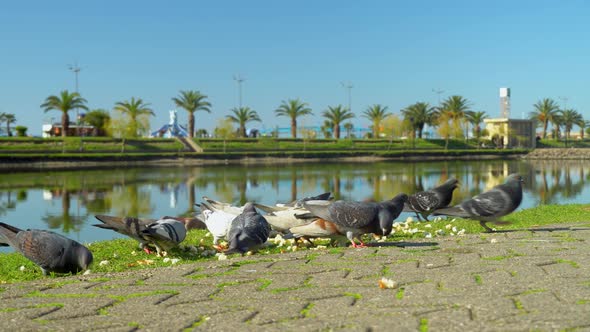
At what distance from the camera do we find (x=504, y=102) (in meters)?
137

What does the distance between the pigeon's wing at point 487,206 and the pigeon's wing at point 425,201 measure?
277 cm

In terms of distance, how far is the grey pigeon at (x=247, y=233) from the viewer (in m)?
8.58

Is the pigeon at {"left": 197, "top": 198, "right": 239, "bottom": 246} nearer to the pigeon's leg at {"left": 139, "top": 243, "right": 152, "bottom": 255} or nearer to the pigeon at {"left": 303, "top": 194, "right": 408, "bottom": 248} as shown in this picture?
the pigeon's leg at {"left": 139, "top": 243, "right": 152, "bottom": 255}

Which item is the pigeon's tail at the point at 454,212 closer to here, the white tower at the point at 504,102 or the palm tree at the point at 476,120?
the palm tree at the point at 476,120

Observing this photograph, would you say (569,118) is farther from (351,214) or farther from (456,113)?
(351,214)

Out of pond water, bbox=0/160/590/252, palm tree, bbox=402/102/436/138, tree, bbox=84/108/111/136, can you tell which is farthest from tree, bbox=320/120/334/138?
pond water, bbox=0/160/590/252

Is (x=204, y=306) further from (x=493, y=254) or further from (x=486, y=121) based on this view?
(x=486, y=121)

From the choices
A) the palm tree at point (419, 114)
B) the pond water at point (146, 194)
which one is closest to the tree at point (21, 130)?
the pond water at point (146, 194)

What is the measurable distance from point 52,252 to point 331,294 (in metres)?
3.82

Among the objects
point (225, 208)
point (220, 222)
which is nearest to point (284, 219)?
point (220, 222)

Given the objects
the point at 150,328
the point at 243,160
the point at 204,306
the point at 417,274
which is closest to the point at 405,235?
the point at 417,274

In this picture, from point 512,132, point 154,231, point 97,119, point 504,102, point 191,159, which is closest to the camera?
point 154,231

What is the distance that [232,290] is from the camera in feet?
19.8

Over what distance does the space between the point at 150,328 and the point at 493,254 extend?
4721 mm
